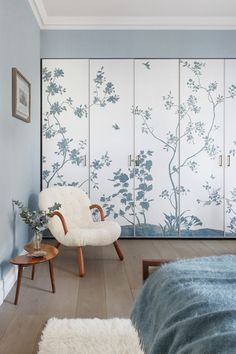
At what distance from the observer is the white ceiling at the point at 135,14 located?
3.47 metres

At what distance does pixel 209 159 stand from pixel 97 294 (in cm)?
242

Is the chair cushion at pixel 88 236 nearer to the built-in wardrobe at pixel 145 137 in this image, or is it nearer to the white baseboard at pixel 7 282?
the white baseboard at pixel 7 282

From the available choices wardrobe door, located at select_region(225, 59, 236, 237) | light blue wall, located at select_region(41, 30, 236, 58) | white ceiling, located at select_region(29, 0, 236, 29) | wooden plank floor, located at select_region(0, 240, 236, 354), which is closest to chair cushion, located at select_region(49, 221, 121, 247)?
wooden plank floor, located at select_region(0, 240, 236, 354)

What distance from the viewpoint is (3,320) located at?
76.7 inches

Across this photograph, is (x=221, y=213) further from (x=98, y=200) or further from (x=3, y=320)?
(x=3, y=320)

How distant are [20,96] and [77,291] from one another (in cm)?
181

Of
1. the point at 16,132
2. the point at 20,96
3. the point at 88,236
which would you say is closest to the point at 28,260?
the point at 88,236

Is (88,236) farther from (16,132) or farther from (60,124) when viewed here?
(60,124)

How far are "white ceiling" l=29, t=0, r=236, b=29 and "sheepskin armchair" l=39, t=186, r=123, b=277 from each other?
214 centimetres

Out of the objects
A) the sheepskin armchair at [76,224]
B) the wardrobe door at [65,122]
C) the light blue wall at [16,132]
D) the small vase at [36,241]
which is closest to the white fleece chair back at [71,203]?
the sheepskin armchair at [76,224]

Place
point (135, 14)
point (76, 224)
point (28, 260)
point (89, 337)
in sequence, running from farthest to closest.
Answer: point (135, 14), point (76, 224), point (28, 260), point (89, 337)

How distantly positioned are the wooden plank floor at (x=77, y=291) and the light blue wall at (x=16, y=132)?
1.24 feet

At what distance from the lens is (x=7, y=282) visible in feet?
7.84

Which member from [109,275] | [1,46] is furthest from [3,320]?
[1,46]
